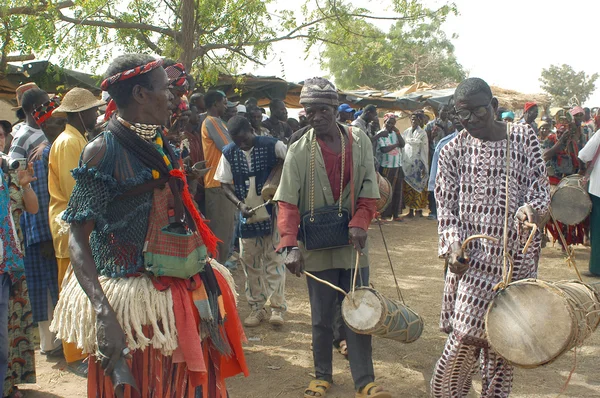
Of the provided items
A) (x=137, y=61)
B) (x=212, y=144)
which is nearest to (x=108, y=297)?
(x=137, y=61)

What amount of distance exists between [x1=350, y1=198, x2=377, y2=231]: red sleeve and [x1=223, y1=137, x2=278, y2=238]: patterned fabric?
70.2 inches

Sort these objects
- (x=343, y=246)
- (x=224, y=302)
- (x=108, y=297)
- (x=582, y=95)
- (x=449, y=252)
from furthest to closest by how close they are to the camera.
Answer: (x=582, y=95) < (x=343, y=246) < (x=449, y=252) < (x=224, y=302) < (x=108, y=297)

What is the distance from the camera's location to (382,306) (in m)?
3.80

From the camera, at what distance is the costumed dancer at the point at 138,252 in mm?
2479

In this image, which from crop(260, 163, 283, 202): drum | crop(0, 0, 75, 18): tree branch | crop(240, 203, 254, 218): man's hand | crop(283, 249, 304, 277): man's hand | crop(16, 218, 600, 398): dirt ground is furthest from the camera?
crop(0, 0, 75, 18): tree branch

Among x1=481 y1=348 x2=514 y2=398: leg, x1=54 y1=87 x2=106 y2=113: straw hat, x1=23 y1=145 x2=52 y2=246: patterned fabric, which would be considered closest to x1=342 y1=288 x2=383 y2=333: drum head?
x1=481 y1=348 x2=514 y2=398: leg

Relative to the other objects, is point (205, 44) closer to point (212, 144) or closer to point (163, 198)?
point (212, 144)

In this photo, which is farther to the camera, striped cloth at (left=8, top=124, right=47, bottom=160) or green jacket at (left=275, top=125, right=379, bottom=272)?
striped cloth at (left=8, top=124, right=47, bottom=160)

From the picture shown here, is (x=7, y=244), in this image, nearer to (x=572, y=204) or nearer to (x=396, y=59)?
(x=572, y=204)

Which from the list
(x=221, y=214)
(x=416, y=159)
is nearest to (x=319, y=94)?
(x=221, y=214)

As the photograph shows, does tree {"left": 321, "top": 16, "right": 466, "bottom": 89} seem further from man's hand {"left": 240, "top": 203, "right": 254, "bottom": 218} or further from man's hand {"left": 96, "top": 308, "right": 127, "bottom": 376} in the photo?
man's hand {"left": 96, "top": 308, "right": 127, "bottom": 376}

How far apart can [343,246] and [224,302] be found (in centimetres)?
143

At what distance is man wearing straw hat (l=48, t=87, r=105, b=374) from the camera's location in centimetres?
463

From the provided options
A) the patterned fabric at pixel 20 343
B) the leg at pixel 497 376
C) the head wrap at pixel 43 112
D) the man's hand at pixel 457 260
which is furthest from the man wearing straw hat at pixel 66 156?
the leg at pixel 497 376
